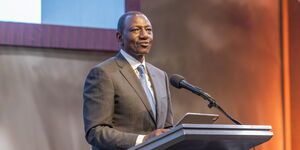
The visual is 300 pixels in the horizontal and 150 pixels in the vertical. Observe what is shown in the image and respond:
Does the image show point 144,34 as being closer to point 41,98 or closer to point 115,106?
point 115,106

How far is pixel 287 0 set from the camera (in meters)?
5.31

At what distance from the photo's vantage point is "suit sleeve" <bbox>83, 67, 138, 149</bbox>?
298 centimetres

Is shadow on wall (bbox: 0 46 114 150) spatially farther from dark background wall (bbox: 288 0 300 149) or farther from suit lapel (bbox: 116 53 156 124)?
dark background wall (bbox: 288 0 300 149)

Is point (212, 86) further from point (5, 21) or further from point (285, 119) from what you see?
point (5, 21)

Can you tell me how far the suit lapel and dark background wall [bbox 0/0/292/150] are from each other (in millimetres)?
1138

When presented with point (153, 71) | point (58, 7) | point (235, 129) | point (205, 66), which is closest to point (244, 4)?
point (205, 66)

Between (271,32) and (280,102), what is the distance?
0.59 metres

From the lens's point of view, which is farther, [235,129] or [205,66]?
[205,66]

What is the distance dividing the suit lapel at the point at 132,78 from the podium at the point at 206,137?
645mm

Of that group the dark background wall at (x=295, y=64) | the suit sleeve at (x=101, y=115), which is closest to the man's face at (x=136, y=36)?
the suit sleeve at (x=101, y=115)

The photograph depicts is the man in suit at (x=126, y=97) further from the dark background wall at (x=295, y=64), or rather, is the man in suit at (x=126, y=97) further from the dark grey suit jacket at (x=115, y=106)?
the dark background wall at (x=295, y=64)

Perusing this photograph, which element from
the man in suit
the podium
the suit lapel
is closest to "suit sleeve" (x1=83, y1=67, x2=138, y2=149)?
the man in suit

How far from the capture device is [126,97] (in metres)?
3.21

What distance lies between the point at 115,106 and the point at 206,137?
857 mm
